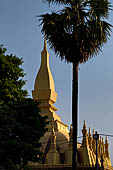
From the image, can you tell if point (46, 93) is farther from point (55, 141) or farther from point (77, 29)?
point (77, 29)

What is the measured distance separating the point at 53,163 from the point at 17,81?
1085cm

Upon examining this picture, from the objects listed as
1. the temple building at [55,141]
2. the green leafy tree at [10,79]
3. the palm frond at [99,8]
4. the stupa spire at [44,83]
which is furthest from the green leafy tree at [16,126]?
the stupa spire at [44,83]

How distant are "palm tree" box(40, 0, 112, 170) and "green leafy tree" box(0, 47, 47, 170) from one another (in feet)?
13.8

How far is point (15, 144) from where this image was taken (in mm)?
17250

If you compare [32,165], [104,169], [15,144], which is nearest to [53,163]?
[32,165]

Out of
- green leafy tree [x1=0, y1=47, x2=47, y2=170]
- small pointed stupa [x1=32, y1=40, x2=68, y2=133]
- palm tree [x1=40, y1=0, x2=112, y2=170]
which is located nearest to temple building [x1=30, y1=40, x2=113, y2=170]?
small pointed stupa [x1=32, y1=40, x2=68, y2=133]

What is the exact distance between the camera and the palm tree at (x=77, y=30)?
15688mm

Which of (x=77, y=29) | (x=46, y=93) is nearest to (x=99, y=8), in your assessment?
(x=77, y=29)

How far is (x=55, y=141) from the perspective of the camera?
3036cm

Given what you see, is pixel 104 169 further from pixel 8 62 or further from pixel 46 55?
pixel 46 55

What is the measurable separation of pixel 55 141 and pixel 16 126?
512 inches

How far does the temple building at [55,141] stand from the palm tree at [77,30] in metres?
6.70

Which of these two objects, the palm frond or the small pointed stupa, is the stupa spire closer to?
the small pointed stupa

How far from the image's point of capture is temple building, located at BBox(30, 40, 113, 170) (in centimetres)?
2911
